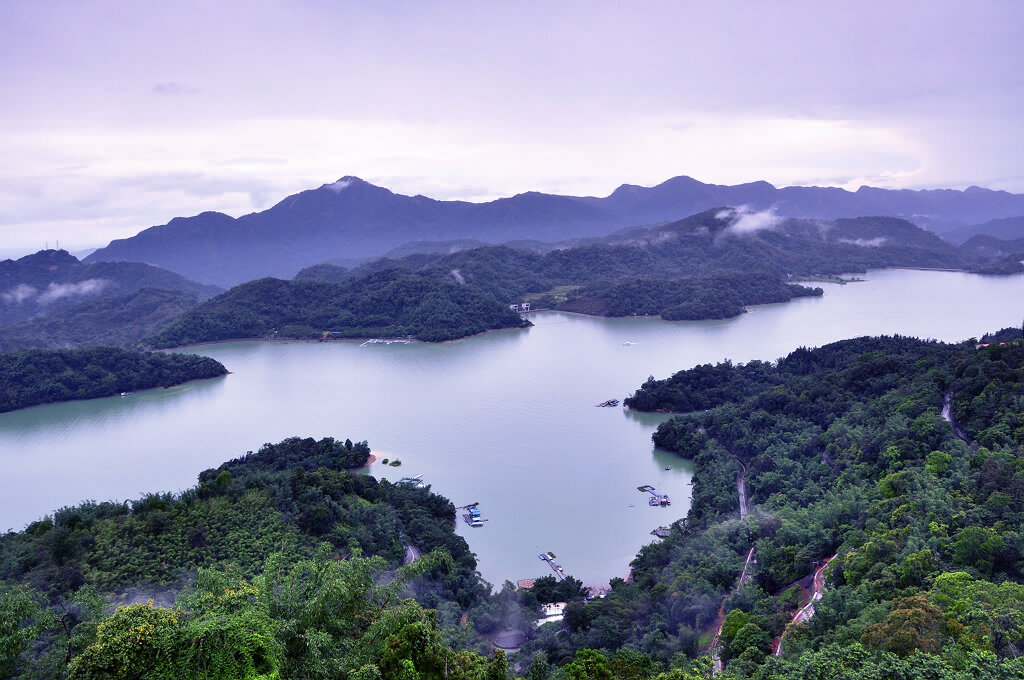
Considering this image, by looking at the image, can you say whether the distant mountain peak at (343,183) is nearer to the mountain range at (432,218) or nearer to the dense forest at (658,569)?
the mountain range at (432,218)

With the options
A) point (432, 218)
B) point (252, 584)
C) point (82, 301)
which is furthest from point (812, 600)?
point (432, 218)

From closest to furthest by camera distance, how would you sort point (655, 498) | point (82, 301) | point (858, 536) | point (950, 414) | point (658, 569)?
point (858, 536), point (658, 569), point (950, 414), point (655, 498), point (82, 301)

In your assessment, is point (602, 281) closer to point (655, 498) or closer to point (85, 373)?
point (85, 373)

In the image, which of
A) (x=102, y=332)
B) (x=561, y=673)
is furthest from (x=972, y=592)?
(x=102, y=332)

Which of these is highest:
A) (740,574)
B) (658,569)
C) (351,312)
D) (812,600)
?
(351,312)

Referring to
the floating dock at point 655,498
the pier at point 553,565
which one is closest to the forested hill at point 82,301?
the floating dock at point 655,498
